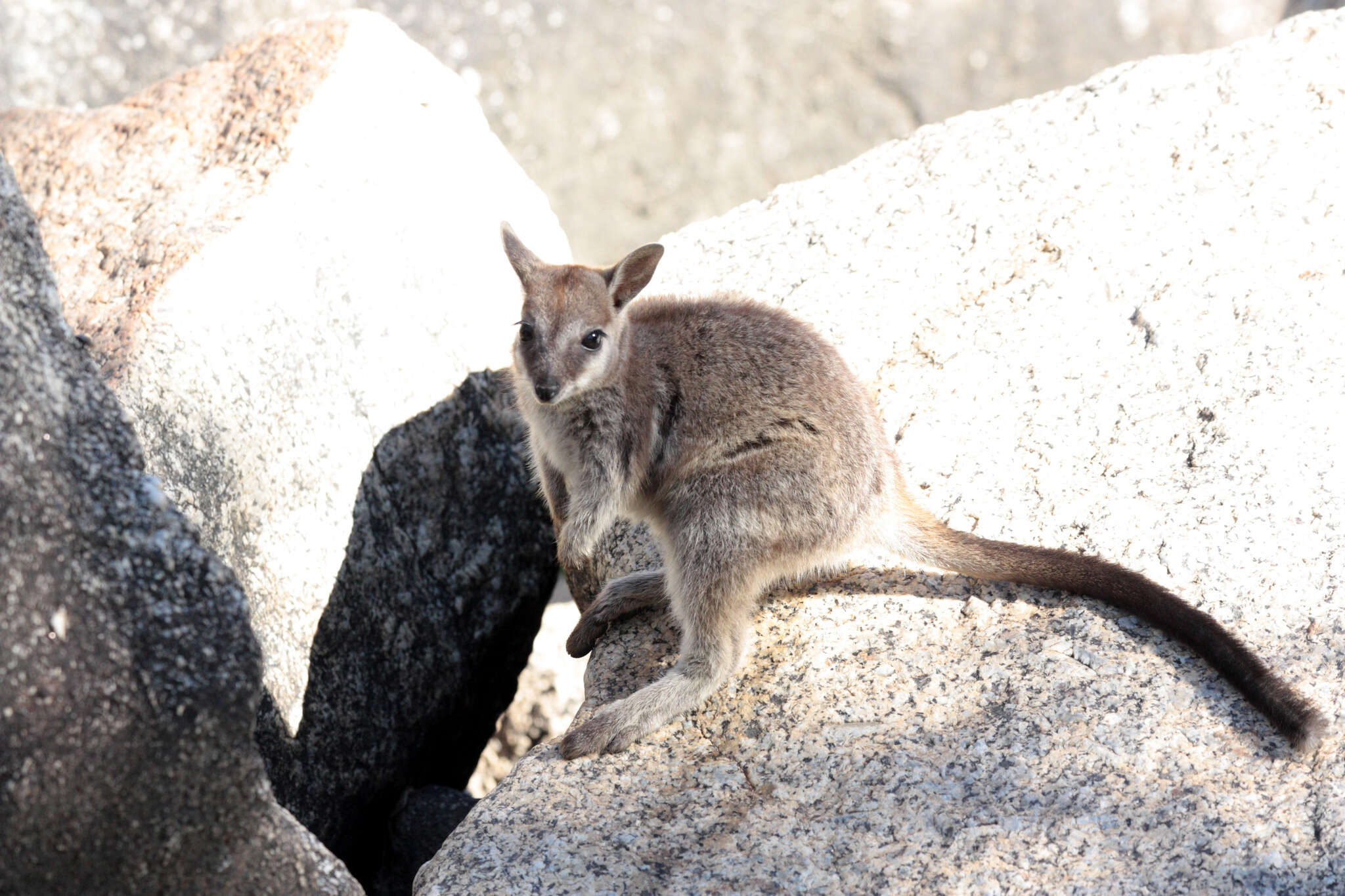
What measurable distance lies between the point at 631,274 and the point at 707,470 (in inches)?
31.5

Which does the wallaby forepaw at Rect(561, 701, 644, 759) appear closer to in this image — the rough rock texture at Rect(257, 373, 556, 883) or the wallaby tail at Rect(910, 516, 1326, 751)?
the rough rock texture at Rect(257, 373, 556, 883)

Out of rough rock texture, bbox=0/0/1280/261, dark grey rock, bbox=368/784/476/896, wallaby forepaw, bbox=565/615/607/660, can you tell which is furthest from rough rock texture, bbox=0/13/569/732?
rough rock texture, bbox=0/0/1280/261

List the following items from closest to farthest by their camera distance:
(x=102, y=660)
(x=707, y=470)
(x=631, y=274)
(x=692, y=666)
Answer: (x=102, y=660) → (x=692, y=666) → (x=707, y=470) → (x=631, y=274)

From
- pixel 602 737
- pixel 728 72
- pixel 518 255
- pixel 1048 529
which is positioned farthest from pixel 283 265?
pixel 728 72

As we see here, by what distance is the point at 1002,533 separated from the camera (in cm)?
418

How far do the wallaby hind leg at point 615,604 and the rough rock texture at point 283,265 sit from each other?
0.93 m

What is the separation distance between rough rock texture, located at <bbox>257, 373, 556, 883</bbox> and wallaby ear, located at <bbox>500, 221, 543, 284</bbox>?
0.73 metres

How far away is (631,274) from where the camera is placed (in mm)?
4309

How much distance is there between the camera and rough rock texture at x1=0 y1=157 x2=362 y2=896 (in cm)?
239

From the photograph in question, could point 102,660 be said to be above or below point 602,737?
above

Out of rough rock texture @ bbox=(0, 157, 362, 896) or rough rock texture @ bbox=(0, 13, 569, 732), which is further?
rough rock texture @ bbox=(0, 13, 569, 732)

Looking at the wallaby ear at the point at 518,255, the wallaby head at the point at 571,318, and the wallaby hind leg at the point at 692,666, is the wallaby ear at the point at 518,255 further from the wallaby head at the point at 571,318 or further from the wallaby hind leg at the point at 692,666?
the wallaby hind leg at the point at 692,666

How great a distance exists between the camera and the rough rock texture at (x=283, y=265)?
407 cm

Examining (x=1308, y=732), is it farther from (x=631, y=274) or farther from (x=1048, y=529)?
(x=631, y=274)
